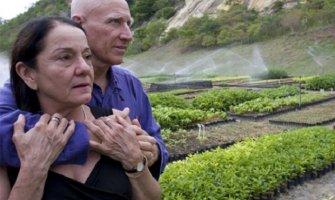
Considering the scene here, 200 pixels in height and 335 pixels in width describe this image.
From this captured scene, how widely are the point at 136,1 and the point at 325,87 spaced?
180 ft

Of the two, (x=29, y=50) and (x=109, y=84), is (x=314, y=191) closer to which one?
(x=109, y=84)

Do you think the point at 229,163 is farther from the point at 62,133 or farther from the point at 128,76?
the point at 62,133

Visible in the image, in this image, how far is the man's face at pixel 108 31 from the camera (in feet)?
6.03

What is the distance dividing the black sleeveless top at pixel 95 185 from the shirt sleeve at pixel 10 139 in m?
0.06

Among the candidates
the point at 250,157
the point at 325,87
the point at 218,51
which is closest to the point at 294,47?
the point at 218,51

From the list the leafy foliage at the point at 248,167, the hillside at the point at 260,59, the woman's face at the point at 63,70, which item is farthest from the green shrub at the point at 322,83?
the woman's face at the point at 63,70

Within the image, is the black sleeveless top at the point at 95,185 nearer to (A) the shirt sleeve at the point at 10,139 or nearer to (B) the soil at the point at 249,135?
(A) the shirt sleeve at the point at 10,139

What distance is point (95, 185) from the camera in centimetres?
159

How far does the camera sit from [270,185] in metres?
5.45

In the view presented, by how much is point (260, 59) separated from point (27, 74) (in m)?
35.6

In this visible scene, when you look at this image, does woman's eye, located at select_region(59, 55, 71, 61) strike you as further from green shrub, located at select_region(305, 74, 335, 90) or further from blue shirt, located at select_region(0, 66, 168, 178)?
green shrub, located at select_region(305, 74, 335, 90)

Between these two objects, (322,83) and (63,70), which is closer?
(63,70)

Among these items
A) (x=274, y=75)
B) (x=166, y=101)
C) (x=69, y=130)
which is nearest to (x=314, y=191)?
(x=69, y=130)

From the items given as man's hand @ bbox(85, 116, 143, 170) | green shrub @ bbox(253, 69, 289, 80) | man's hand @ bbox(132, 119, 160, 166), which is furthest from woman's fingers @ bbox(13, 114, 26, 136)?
green shrub @ bbox(253, 69, 289, 80)
